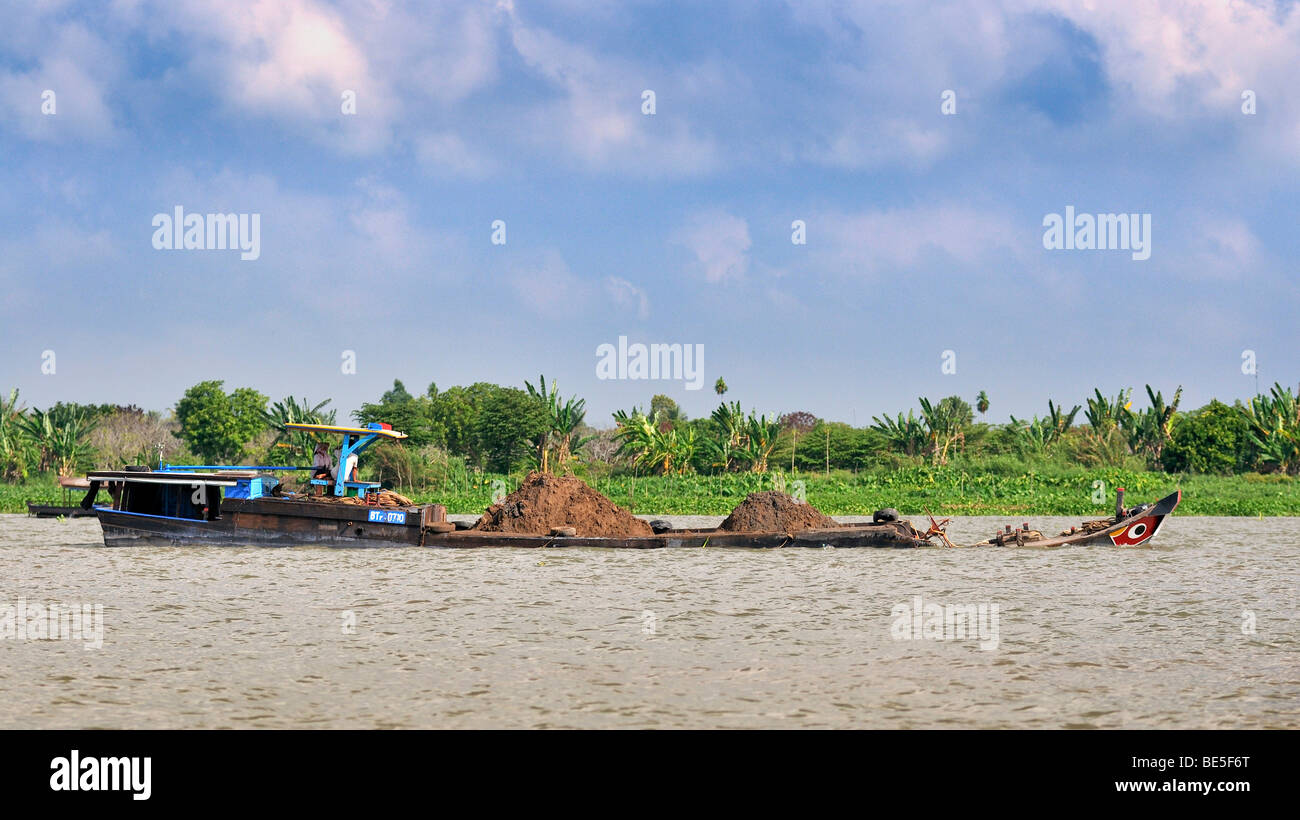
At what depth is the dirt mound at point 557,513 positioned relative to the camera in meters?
20.6

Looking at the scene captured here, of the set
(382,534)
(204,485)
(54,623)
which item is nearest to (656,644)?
(54,623)

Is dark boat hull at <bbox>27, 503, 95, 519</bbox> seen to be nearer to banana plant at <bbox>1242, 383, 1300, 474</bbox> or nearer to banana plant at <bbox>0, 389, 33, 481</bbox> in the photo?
banana plant at <bbox>0, 389, 33, 481</bbox>

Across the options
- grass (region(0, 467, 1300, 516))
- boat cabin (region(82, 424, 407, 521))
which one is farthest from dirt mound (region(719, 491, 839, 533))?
grass (region(0, 467, 1300, 516))

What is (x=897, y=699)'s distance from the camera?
812 cm

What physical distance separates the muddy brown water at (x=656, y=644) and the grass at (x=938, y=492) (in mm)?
13552

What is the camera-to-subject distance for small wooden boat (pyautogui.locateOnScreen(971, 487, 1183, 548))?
1961 centimetres

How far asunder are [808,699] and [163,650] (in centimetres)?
590

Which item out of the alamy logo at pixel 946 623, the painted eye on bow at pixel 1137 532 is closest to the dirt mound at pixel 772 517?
the painted eye on bow at pixel 1137 532

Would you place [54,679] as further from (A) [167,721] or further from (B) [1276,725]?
(B) [1276,725]

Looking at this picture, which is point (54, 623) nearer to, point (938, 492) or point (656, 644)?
point (656, 644)

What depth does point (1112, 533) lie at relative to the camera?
65.4 feet

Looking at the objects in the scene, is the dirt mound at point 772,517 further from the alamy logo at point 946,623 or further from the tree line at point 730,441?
the tree line at point 730,441

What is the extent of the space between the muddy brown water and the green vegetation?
16.8m
